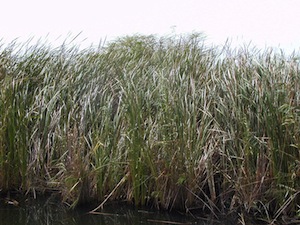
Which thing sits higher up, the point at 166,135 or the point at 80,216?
the point at 166,135

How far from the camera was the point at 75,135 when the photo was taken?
4.10m

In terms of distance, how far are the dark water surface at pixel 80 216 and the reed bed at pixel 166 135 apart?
0.12 m

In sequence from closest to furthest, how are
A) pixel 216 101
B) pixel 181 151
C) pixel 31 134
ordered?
pixel 181 151
pixel 216 101
pixel 31 134

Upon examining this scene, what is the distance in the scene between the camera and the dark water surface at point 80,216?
365 cm

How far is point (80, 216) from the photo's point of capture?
12.4 feet

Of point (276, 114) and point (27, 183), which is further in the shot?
point (27, 183)

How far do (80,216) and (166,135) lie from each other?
43.7 inches

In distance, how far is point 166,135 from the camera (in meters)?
3.86

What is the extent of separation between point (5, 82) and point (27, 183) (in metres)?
1.22

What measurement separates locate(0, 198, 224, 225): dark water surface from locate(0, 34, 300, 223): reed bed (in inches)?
4.6

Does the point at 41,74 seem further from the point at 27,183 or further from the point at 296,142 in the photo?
the point at 296,142

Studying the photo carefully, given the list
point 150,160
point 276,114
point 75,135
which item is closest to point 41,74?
point 75,135

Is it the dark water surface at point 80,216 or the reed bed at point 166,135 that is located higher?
the reed bed at point 166,135

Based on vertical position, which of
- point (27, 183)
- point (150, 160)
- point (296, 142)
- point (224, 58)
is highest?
point (224, 58)
